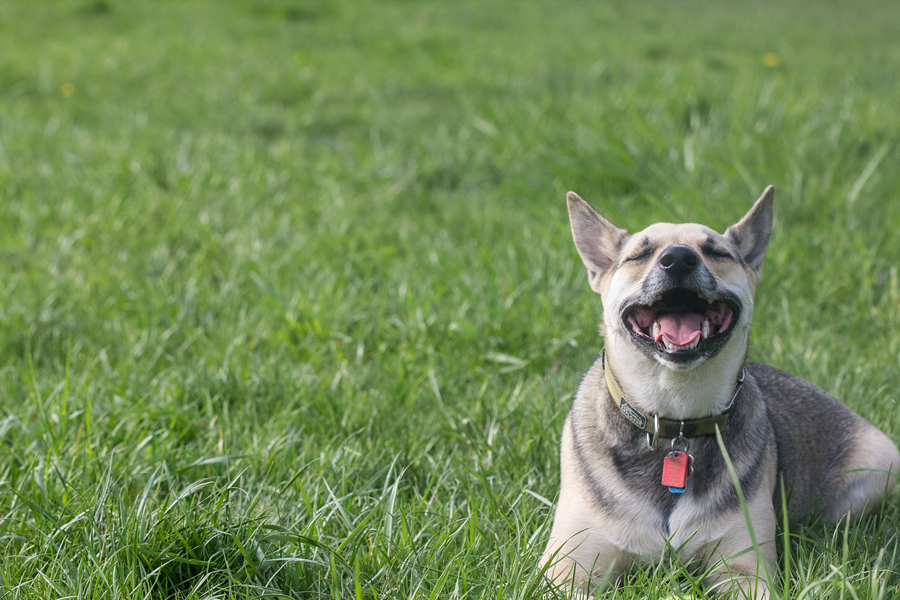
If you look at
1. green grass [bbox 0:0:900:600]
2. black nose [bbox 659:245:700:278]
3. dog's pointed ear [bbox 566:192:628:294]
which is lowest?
green grass [bbox 0:0:900:600]

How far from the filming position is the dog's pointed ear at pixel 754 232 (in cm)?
260

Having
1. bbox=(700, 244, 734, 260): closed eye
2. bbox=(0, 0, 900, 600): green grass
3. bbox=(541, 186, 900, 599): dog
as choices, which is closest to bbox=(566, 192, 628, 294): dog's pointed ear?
bbox=(541, 186, 900, 599): dog

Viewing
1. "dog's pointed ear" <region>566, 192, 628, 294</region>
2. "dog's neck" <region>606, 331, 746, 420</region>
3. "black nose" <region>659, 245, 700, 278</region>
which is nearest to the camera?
"black nose" <region>659, 245, 700, 278</region>

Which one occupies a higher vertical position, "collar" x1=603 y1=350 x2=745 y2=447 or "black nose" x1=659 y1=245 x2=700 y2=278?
"black nose" x1=659 y1=245 x2=700 y2=278

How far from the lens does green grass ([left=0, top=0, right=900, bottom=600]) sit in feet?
7.63

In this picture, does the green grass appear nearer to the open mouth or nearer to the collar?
the collar

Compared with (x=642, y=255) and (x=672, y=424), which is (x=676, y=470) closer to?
(x=672, y=424)

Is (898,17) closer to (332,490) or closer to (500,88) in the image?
(500,88)

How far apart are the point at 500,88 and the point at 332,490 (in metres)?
5.33

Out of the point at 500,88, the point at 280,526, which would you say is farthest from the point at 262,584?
the point at 500,88

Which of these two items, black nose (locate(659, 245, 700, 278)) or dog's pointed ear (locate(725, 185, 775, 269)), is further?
dog's pointed ear (locate(725, 185, 775, 269))

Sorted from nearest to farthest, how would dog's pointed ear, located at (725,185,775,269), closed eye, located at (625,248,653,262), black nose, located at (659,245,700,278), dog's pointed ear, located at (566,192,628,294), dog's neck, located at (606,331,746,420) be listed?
black nose, located at (659,245,700,278) < dog's neck, located at (606,331,746,420) < closed eye, located at (625,248,653,262) < dog's pointed ear, located at (725,185,775,269) < dog's pointed ear, located at (566,192,628,294)

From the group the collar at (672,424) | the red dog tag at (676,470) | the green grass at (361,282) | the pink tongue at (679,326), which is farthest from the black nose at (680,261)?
the green grass at (361,282)

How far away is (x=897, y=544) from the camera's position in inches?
94.3
